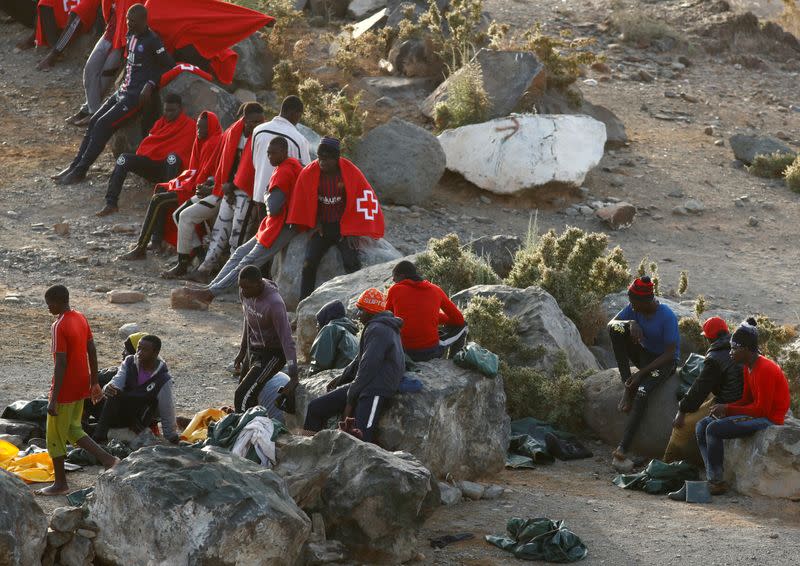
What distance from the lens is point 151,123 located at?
50.8 ft

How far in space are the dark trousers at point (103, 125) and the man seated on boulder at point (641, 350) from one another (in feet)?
24.9

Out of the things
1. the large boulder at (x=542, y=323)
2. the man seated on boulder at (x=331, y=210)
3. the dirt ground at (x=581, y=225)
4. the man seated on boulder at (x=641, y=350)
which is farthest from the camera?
the man seated on boulder at (x=331, y=210)

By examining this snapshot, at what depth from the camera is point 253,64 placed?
688 inches

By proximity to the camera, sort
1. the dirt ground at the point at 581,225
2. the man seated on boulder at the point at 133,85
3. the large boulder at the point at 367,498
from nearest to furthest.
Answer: the large boulder at the point at 367,498, the dirt ground at the point at 581,225, the man seated on boulder at the point at 133,85

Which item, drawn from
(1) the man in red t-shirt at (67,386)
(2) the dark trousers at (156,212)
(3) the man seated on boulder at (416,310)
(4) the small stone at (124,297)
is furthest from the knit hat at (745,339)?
(2) the dark trousers at (156,212)

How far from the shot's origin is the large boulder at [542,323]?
1064 centimetres

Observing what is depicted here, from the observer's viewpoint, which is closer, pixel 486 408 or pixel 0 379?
pixel 486 408

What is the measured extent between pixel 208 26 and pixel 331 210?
4.90 m

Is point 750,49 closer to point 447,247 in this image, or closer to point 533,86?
point 533,86

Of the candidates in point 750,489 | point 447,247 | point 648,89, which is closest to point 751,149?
point 648,89

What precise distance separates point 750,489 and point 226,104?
8.62m

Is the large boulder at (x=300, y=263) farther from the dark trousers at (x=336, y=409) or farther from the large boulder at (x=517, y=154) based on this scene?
the large boulder at (x=517, y=154)

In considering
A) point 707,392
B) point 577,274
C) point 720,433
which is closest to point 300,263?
point 577,274

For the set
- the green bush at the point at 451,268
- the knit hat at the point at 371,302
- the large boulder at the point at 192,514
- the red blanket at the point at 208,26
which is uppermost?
the red blanket at the point at 208,26
